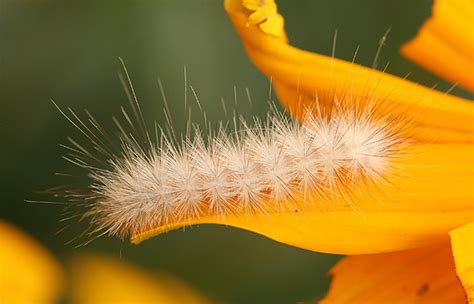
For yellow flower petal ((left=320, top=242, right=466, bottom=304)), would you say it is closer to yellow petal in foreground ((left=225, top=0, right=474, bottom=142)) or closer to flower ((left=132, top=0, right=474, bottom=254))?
flower ((left=132, top=0, right=474, bottom=254))

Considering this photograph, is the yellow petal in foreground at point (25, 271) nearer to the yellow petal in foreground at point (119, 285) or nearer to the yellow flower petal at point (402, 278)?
the yellow petal in foreground at point (119, 285)

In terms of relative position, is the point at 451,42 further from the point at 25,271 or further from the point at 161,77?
the point at 25,271

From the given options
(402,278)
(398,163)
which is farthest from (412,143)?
(402,278)

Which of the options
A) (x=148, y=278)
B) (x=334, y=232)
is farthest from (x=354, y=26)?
(x=148, y=278)

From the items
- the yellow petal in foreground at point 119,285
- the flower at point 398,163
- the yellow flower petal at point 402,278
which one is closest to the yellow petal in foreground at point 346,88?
the flower at point 398,163

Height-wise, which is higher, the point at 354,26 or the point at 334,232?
the point at 354,26

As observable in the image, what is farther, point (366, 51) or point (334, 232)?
point (366, 51)

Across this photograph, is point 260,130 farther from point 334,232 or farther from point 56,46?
point 56,46

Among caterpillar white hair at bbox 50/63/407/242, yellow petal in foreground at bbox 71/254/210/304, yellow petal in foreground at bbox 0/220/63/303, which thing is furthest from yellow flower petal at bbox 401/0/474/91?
yellow petal in foreground at bbox 0/220/63/303
